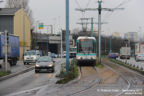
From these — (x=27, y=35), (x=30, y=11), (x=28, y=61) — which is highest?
(x=30, y=11)

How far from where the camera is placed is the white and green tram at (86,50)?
102 feet

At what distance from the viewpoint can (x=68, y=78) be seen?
655 inches

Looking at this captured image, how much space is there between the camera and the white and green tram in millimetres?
30938

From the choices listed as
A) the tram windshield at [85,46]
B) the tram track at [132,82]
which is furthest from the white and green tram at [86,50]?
the tram track at [132,82]

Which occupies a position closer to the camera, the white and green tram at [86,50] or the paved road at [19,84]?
the paved road at [19,84]

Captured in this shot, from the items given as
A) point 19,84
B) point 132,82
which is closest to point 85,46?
point 132,82

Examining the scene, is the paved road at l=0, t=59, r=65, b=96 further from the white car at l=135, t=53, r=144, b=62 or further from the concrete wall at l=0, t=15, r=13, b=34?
the concrete wall at l=0, t=15, r=13, b=34

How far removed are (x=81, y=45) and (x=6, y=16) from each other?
31.9m

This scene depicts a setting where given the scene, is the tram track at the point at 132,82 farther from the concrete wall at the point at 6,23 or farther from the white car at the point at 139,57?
the concrete wall at the point at 6,23

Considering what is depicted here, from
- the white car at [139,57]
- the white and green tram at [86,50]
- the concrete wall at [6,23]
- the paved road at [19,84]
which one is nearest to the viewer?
the paved road at [19,84]

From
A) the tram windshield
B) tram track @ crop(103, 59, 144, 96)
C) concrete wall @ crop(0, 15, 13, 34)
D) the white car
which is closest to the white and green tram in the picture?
the tram windshield

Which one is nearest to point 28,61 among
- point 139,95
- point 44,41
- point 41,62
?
point 41,62

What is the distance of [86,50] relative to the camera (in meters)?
31.0

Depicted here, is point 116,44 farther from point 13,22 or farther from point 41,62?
point 41,62
